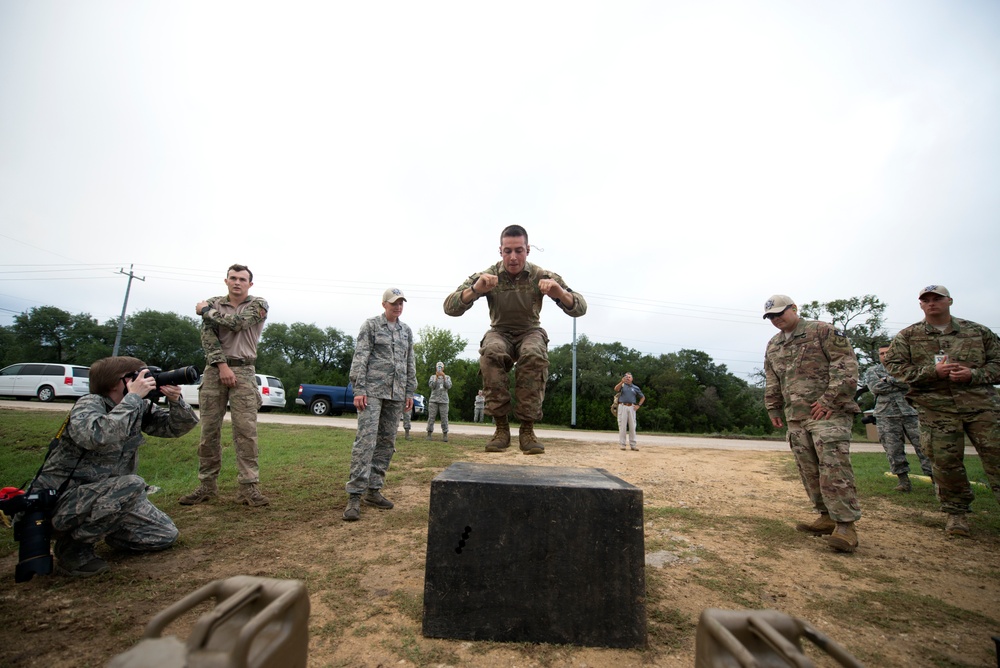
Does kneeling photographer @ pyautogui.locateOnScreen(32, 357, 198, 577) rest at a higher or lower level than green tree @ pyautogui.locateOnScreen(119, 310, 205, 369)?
lower

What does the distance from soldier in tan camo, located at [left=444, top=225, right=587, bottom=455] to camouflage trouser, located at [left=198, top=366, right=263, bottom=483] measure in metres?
2.84

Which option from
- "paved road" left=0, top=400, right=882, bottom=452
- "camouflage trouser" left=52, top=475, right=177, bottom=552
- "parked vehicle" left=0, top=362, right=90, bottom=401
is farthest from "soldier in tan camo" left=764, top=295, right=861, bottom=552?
"parked vehicle" left=0, top=362, right=90, bottom=401

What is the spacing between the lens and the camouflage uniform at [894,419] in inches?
271

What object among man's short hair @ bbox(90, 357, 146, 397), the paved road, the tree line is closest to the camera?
man's short hair @ bbox(90, 357, 146, 397)

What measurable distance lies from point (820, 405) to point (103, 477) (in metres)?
6.42

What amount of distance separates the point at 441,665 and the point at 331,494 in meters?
3.83

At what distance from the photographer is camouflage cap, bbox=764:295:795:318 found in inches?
195

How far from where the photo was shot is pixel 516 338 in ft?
13.1

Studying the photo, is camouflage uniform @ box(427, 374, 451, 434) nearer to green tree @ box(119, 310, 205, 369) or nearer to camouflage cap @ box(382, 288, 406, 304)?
camouflage cap @ box(382, 288, 406, 304)

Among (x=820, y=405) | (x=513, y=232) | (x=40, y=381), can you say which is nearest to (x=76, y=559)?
(x=513, y=232)

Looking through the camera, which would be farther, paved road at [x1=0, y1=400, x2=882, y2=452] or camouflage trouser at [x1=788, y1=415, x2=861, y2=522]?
paved road at [x1=0, y1=400, x2=882, y2=452]

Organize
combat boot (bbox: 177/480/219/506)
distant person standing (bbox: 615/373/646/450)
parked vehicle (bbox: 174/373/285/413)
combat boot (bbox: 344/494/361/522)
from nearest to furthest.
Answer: combat boot (bbox: 344/494/361/522) → combat boot (bbox: 177/480/219/506) → distant person standing (bbox: 615/373/646/450) → parked vehicle (bbox: 174/373/285/413)

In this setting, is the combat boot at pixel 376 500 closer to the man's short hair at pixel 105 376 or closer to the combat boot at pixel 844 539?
the man's short hair at pixel 105 376

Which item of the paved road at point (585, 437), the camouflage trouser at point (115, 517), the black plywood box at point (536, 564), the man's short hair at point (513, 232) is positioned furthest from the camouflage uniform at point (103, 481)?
the paved road at point (585, 437)
